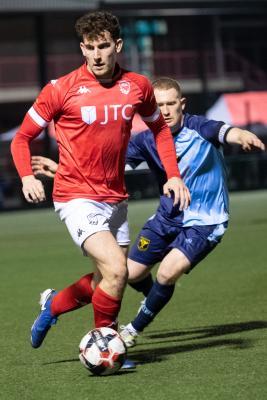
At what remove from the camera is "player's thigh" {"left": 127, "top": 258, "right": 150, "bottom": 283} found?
7906 mm

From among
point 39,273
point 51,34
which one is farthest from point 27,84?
point 39,273

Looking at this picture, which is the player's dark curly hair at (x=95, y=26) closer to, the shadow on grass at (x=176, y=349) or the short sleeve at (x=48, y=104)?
the short sleeve at (x=48, y=104)

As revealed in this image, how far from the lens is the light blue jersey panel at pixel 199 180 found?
777 cm

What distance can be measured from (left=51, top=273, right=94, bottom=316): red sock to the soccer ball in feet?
1.96

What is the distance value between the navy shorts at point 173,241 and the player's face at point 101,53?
1.49 metres

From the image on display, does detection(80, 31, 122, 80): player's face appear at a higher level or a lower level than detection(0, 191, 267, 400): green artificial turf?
higher

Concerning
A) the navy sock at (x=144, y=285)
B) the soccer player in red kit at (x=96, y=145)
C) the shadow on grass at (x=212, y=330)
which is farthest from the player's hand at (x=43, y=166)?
the shadow on grass at (x=212, y=330)

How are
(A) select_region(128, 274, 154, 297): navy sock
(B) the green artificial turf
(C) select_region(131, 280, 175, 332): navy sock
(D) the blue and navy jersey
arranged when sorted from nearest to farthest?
(B) the green artificial turf → (C) select_region(131, 280, 175, 332): navy sock → (D) the blue and navy jersey → (A) select_region(128, 274, 154, 297): navy sock

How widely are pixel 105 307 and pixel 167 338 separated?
157 cm

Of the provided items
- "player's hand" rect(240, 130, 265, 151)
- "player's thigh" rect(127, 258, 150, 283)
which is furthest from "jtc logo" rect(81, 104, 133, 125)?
"player's thigh" rect(127, 258, 150, 283)

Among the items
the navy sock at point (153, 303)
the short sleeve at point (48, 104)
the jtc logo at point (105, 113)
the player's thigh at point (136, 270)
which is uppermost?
the short sleeve at point (48, 104)

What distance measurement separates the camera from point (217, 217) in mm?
7770

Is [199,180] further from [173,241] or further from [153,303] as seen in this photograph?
[153,303]

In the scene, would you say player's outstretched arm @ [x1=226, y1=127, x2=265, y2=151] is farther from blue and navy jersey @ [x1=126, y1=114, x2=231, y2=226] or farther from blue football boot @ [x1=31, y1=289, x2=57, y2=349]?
blue football boot @ [x1=31, y1=289, x2=57, y2=349]
